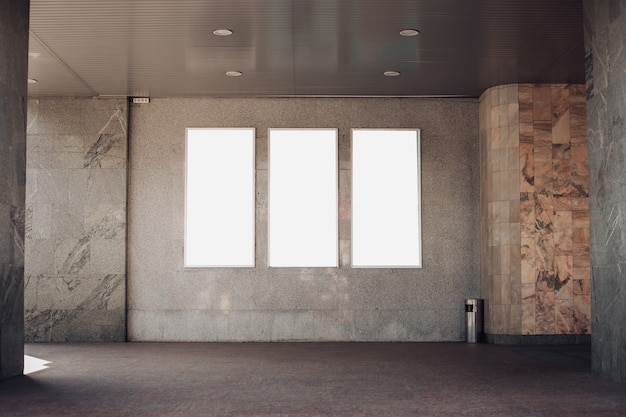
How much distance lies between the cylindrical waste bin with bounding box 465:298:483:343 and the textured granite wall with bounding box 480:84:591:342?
252 mm

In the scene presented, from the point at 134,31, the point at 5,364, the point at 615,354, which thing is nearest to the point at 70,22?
the point at 134,31

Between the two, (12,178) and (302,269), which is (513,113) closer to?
(302,269)

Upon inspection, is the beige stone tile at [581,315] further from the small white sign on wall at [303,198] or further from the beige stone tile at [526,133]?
the small white sign on wall at [303,198]

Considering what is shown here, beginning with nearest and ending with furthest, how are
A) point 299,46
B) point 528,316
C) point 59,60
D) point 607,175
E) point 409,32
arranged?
point 607,175 < point 409,32 < point 299,46 < point 59,60 < point 528,316

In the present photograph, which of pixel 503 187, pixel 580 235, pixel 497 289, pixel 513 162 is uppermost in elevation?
pixel 513 162

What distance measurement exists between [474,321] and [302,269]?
350 cm

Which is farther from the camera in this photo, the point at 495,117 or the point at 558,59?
the point at 495,117

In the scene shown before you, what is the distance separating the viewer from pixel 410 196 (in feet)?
51.0

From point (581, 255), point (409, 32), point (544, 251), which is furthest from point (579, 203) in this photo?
point (409, 32)

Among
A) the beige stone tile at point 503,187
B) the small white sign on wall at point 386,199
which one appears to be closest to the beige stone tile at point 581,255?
the beige stone tile at point 503,187

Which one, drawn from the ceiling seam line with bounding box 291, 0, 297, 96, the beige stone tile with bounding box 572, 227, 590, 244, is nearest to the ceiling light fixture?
the ceiling seam line with bounding box 291, 0, 297, 96

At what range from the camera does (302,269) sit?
1523cm

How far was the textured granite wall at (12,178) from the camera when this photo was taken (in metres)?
9.18

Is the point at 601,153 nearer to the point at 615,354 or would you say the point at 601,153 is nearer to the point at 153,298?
the point at 615,354
